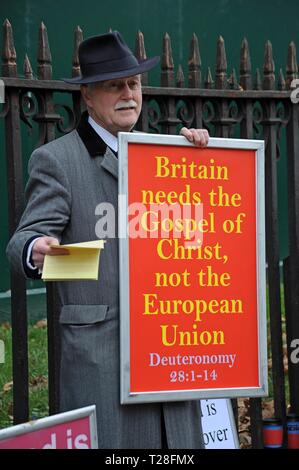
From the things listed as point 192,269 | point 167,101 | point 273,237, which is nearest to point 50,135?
point 167,101

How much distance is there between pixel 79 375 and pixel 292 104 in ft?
8.04

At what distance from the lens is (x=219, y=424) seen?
19.0 feet

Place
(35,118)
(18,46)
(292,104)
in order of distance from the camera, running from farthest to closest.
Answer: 1. (18,46)
2. (292,104)
3. (35,118)

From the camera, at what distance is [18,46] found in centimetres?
834

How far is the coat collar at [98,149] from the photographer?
464 centimetres

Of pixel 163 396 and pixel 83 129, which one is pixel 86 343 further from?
pixel 83 129

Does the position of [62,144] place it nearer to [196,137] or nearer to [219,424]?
[196,137]

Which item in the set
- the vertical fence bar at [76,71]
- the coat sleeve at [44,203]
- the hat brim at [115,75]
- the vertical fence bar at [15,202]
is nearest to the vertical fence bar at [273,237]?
the vertical fence bar at [76,71]

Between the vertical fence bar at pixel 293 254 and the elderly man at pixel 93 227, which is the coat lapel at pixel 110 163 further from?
the vertical fence bar at pixel 293 254

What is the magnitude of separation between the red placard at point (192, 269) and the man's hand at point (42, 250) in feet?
1.48

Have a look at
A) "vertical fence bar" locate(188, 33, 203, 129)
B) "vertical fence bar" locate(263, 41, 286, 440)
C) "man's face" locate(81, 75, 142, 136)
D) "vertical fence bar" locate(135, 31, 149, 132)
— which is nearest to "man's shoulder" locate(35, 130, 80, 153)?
"man's face" locate(81, 75, 142, 136)

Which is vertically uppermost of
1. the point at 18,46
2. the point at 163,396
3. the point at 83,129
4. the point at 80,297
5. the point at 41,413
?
the point at 18,46

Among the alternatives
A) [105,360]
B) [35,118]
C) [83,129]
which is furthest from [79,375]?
[35,118]

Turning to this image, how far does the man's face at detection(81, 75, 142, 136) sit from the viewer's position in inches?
182
